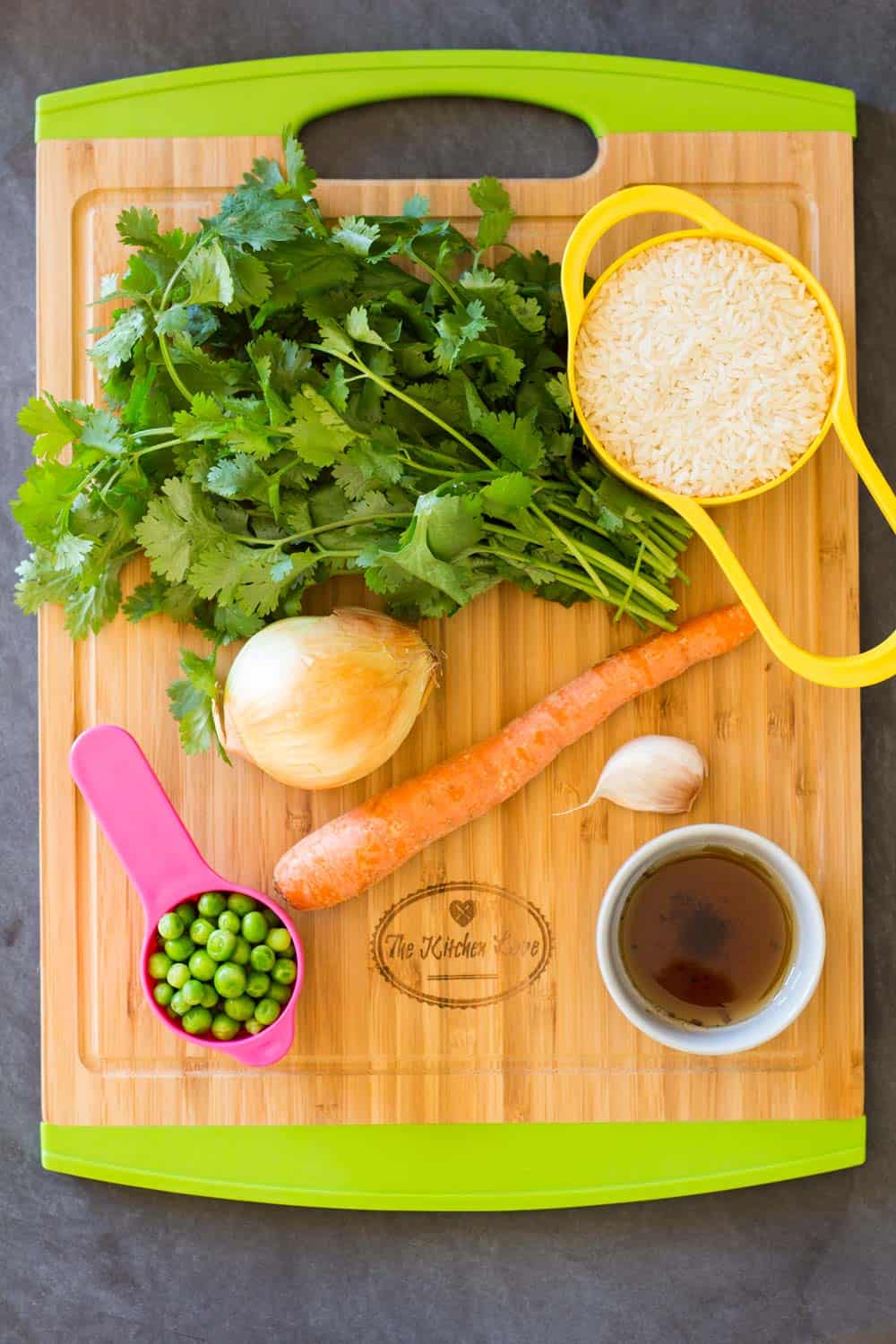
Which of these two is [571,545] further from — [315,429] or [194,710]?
[194,710]

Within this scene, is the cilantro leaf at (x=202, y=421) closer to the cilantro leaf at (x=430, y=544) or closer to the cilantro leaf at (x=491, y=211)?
the cilantro leaf at (x=430, y=544)

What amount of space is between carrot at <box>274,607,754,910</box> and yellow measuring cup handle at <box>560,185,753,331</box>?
0.50m

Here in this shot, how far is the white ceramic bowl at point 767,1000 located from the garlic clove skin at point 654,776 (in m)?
0.08

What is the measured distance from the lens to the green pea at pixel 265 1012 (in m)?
1.51

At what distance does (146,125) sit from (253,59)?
22 centimetres

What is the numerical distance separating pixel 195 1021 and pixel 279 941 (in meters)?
0.16

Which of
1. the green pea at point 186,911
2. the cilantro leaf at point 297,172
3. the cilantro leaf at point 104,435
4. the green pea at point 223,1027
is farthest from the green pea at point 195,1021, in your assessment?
the cilantro leaf at point 297,172

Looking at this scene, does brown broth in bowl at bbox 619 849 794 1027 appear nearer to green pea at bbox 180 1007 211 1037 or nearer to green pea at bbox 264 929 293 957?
green pea at bbox 264 929 293 957

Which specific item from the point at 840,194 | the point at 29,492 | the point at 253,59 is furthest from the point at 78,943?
the point at 840,194

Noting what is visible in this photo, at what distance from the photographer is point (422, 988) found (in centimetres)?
163

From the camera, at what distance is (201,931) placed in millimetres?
1519

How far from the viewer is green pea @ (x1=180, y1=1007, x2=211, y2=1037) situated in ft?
4.93

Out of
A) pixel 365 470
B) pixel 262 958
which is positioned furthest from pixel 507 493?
pixel 262 958

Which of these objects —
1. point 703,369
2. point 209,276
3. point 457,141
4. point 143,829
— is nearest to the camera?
point 209,276
